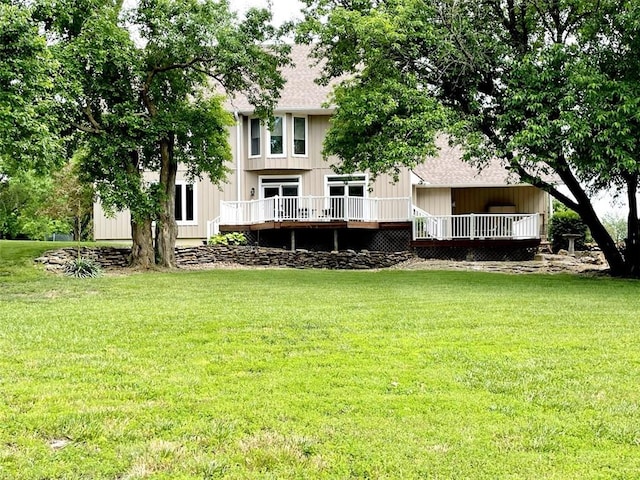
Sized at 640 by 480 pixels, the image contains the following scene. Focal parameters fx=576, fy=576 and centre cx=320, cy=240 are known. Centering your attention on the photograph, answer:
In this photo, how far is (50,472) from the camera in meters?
2.68

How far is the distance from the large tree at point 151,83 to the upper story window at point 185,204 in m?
6.15

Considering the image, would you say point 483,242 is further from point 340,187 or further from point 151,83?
point 151,83

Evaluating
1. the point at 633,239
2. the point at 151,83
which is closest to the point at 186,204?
the point at 151,83

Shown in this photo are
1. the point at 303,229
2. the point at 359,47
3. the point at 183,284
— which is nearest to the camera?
the point at 183,284

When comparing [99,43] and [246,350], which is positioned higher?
[99,43]

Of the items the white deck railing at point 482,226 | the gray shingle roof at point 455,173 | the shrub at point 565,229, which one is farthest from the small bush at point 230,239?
the shrub at point 565,229

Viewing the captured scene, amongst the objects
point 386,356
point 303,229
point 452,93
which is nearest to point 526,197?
point 303,229

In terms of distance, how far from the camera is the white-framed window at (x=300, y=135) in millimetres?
21391

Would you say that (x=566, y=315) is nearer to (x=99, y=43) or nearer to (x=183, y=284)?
(x=183, y=284)

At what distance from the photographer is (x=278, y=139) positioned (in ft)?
69.8

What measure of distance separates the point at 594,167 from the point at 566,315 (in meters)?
5.33

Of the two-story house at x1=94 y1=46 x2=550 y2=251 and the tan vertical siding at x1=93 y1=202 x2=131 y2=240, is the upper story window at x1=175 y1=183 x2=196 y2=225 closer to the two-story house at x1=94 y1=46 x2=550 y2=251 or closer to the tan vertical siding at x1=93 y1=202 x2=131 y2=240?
the two-story house at x1=94 y1=46 x2=550 y2=251

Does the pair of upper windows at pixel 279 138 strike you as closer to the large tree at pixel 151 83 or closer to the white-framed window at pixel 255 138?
the white-framed window at pixel 255 138

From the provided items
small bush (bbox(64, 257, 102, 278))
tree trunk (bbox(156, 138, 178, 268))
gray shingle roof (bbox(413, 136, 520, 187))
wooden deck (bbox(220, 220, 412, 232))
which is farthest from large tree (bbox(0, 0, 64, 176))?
gray shingle roof (bbox(413, 136, 520, 187))
